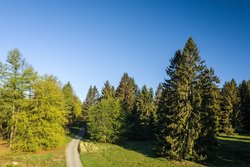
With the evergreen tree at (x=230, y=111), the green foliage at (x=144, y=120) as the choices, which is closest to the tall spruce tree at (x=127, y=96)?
the green foliage at (x=144, y=120)

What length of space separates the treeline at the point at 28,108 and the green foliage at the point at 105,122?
30.7 feet

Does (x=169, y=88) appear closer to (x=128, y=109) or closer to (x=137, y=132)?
(x=137, y=132)

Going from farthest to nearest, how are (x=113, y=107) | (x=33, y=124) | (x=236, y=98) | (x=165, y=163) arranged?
(x=236, y=98), (x=113, y=107), (x=33, y=124), (x=165, y=163)

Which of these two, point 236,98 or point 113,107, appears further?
point 236,98

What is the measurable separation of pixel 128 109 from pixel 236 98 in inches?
1139

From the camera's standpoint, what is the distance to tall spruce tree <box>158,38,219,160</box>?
27.6 m

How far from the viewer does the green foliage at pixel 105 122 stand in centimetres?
A: 4275

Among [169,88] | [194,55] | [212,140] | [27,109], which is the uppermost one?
[194,55]

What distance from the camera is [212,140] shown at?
2769 centimetres

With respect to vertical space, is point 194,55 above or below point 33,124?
above

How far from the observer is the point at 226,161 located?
1072 inches

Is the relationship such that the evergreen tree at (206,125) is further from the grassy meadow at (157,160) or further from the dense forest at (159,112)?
the grassy meadow at (157,160)

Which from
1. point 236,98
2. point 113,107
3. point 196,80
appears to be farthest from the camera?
point 236,98

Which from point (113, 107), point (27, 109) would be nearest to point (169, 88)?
point (113, 107)
